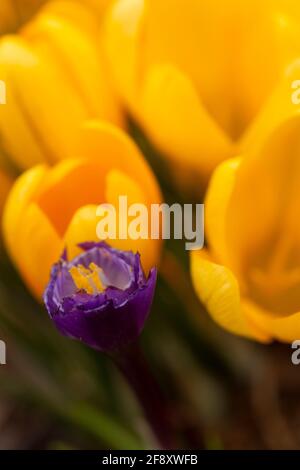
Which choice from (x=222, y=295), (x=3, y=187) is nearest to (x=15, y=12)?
(x=3, y=187)

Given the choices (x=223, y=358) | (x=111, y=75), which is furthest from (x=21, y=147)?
(x=223, y=358)

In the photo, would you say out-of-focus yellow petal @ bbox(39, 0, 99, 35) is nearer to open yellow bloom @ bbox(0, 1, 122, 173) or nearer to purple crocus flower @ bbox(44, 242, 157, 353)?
open yellow bloom @ bbox(0, 1, 122, 173)

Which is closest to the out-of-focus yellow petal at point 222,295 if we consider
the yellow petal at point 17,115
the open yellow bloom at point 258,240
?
the open yellow bloom at point 258,240

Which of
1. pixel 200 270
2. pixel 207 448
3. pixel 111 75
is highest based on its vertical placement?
pixel 111 75

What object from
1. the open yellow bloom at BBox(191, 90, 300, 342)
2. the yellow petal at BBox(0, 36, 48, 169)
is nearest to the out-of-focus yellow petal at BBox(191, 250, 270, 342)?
the open yellow bloom at BBox(191, 90, 300, 342)

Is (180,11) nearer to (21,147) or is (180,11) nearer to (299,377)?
(21,147)

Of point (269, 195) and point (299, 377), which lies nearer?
point (269, 195)
